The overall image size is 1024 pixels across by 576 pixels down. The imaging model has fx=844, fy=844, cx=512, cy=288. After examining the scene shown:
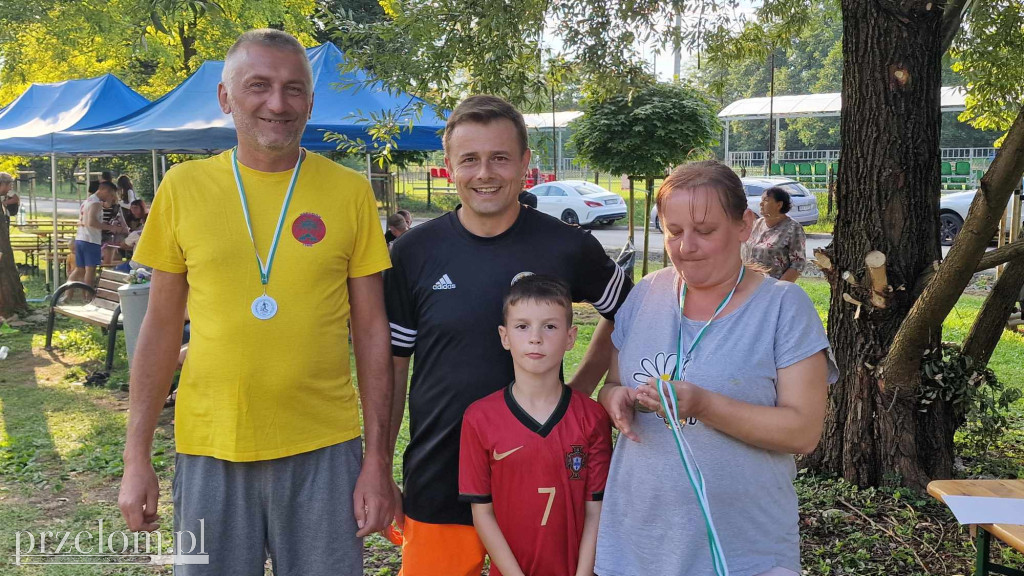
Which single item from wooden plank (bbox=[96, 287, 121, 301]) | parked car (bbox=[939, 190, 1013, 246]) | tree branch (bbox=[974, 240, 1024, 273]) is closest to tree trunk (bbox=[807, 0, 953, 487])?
tree branch (bbox=[974, 240, 1024, 273])

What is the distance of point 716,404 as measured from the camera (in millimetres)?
1884

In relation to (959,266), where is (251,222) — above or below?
above

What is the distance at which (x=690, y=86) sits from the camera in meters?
13.0

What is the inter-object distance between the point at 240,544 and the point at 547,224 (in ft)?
4.10

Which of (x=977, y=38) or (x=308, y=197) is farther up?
(x=977, y=38)

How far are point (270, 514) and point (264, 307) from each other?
58 cm

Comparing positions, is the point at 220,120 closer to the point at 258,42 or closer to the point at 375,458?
the point at 258,42

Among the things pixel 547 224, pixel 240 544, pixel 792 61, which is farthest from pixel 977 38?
pixel 792 61

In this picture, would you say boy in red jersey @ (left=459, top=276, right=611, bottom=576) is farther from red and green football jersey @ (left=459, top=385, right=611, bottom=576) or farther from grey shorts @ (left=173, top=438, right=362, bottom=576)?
grey shorts @ (left=173, top=438, right=362, bottom=576)

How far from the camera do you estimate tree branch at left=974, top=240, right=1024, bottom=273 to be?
3666 millimetres

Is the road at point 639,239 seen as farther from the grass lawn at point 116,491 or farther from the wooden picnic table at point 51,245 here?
the wooden picnic table at point 51,245

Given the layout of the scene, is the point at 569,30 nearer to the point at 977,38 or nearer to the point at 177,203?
the point at 977,38

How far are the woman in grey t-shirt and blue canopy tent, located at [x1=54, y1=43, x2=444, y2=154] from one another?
7.22 metres

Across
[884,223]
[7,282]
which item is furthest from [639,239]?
[884,223]
